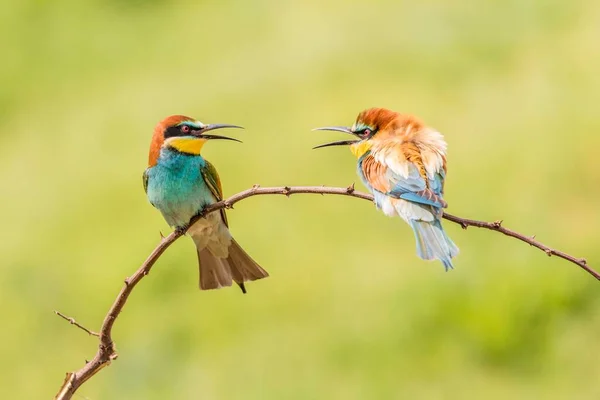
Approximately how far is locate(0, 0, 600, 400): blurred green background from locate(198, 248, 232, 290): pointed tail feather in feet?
4.49

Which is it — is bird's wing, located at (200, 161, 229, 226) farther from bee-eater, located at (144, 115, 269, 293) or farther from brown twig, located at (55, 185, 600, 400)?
brown twig, located at (55, 185, 600, 400)

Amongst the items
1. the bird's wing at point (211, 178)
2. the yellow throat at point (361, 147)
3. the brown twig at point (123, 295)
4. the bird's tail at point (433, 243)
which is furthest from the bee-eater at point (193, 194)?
the brown twig at point (123, 295)

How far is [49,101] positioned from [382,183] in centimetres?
357

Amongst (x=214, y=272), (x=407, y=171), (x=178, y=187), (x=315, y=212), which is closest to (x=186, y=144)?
(x=178, y=187)

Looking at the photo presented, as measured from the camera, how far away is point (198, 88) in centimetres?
479

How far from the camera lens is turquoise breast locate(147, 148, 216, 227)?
2.28 meters

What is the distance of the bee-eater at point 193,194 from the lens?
2.23 meters

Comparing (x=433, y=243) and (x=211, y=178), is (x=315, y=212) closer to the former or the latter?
(x=211, y=178)

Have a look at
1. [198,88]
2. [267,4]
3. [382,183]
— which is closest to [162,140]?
[382,183]

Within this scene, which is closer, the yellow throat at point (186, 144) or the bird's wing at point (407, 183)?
the bird's wing at point (407, 183)

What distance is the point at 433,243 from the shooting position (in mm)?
1824

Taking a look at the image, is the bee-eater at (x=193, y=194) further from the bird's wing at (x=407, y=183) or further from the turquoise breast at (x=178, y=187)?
the bird's wing at (x=407, y=183)

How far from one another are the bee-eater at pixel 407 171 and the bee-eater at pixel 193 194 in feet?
1.18

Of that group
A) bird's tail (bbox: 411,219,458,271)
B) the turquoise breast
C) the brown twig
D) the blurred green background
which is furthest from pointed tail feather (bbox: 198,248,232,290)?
the blurred green background
